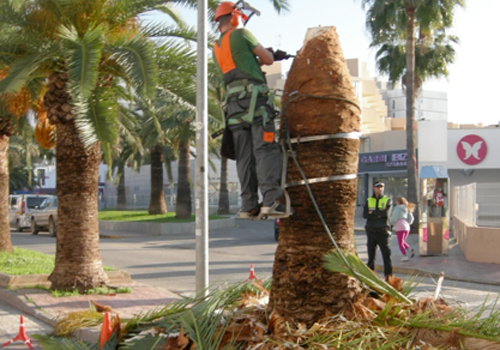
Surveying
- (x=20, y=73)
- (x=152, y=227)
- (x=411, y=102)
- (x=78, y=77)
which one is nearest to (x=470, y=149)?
(x=411, y=102)

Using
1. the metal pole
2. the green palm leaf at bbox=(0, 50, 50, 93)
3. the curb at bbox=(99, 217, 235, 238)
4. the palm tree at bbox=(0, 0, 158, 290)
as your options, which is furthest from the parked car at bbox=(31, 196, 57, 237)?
the metal pole

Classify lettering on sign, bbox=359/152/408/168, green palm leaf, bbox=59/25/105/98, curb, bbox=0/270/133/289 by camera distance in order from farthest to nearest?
lettering on sign, bbox=359/152/408/168 → curb, bbox=0/270/133/289 → green palm leaf, bbox=59/25/105/98

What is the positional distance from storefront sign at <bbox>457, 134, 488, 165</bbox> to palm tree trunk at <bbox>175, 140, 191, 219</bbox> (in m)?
17.3

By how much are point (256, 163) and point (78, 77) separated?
542 cm

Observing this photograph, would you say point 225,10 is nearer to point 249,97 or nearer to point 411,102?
point 249,97

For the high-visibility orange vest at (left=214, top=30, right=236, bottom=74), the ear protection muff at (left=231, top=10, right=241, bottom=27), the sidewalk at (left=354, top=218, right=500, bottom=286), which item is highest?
the ear protection muff at (left=231, top=10, right=241, bottom=27)

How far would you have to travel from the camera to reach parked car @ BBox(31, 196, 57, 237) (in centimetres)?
2650

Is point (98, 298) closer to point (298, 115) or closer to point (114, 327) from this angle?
point (114, 327)

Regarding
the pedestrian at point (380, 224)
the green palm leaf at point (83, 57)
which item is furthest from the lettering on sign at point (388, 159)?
the green palm leaf at point (83, 57)

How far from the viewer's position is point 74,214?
1035 cm

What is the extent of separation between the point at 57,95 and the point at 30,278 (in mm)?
3540

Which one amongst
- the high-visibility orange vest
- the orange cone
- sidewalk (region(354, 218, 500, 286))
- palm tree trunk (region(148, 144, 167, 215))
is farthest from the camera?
palm tree trunk (region(148, 144, 167, 215))

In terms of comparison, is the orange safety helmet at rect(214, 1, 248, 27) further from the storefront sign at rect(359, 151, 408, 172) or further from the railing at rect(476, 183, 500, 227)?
the storefront sign at rect(359, 151, 408, 172)

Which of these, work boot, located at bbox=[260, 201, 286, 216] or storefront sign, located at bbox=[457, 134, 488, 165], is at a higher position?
storefront sign, located at bbox=[457, 134, 488, 165]
